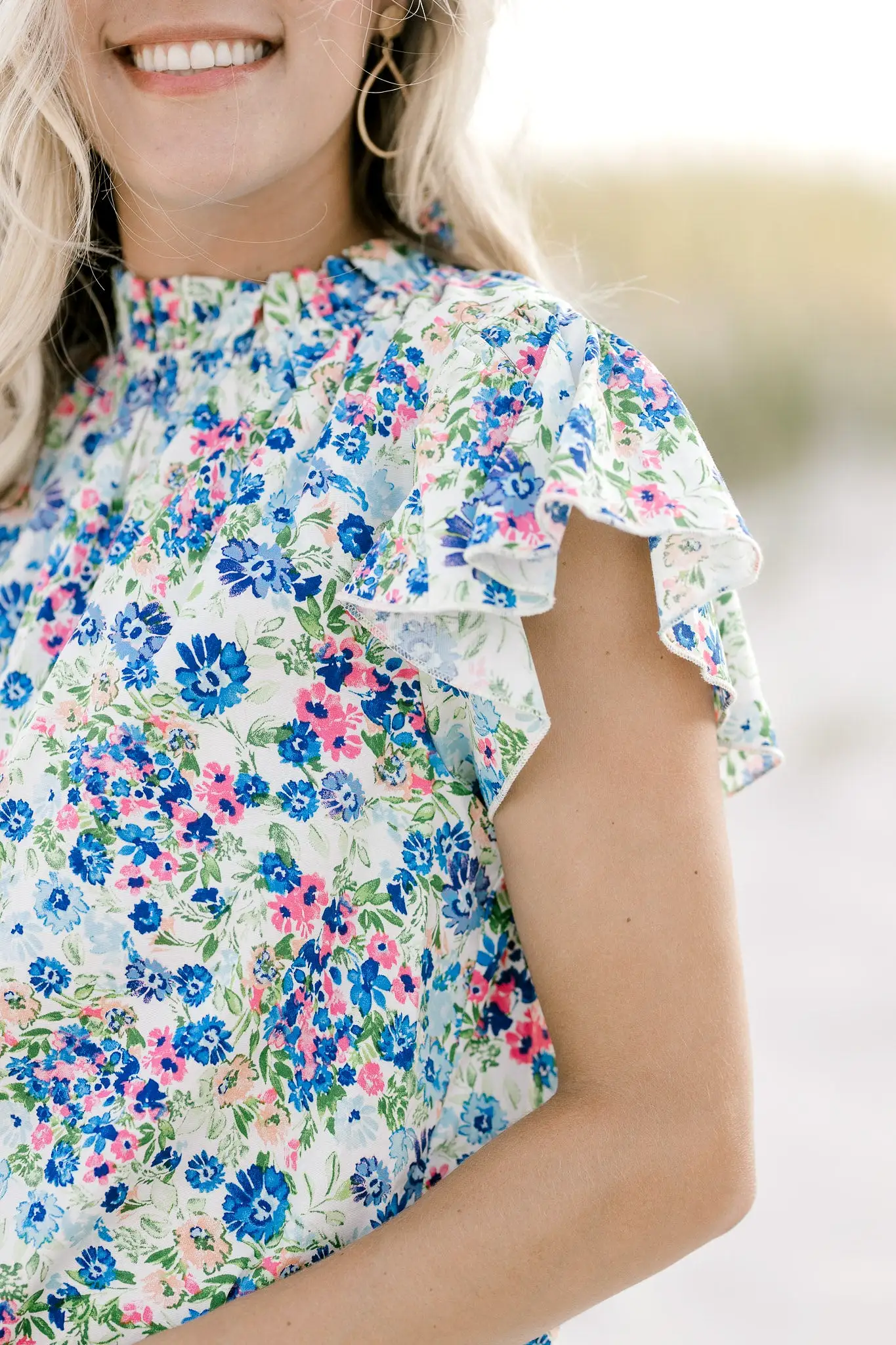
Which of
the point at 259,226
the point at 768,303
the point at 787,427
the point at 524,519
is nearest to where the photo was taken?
the point at 524,519

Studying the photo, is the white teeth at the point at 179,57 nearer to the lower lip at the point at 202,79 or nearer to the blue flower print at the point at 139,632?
the lower lip at the point at 202,79

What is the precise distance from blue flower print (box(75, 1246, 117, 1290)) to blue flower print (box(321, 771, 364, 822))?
380mm

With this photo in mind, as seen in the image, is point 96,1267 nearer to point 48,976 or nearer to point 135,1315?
point 135,1315

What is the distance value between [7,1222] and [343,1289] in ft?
0.92

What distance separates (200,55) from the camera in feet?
3.39

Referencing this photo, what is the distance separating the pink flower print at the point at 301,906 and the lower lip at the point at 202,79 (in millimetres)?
637

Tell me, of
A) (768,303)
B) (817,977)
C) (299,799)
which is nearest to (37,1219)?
(299,799)

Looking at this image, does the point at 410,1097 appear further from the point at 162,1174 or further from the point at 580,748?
the point at 580,748

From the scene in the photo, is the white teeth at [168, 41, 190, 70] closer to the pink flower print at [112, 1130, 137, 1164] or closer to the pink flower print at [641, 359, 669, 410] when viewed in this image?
the pink flower print at [641, 359, 669, 410]

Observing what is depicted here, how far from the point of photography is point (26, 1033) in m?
1.00

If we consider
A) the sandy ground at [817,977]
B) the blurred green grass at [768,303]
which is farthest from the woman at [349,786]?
the blurred green grass at [768,303]

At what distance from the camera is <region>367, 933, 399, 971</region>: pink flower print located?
38.0 inches

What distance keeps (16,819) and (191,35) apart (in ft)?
2.11

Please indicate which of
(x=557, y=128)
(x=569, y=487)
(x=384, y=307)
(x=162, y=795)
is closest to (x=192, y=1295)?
(x=162, y=795)
